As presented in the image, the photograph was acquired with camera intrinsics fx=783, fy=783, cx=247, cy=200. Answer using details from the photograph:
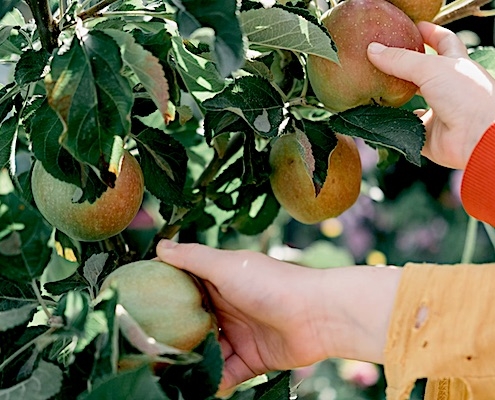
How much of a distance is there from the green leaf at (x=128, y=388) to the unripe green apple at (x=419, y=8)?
0.53 meters

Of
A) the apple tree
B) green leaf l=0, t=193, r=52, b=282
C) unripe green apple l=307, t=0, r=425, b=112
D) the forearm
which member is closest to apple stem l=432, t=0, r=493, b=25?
the apple tree

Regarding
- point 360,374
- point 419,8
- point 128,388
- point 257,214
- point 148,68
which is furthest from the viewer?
point 360,374

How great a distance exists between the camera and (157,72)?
1.90 ft

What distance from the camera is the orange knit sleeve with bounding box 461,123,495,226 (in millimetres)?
746

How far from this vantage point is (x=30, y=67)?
0.63m

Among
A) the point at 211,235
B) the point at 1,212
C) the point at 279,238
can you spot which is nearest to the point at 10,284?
the point at 1,212

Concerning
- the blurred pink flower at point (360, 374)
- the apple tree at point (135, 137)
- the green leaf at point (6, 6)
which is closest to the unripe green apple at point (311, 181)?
the apple tree at point (135, 137)

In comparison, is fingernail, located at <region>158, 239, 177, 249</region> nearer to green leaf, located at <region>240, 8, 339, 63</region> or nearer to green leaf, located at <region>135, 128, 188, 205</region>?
green leaf, located at <region>135, 128, 188, 205</region>

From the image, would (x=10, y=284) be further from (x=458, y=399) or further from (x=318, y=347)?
(x=458, y=399)

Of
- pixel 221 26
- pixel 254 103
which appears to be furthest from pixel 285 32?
pixel 221 26

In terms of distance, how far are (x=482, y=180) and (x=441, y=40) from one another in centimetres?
19

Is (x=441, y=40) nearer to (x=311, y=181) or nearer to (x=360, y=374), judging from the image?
(x=311, y=181)

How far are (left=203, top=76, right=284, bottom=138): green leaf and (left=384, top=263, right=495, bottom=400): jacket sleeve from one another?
0.61 ft

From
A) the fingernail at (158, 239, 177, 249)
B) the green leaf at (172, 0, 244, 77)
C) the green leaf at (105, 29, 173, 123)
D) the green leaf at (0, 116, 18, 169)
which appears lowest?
the fingernail at (158, 239, 177, 249)
